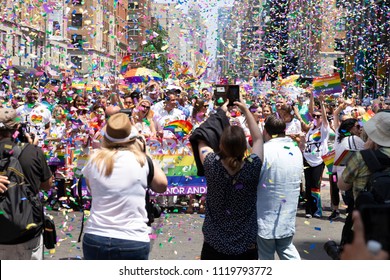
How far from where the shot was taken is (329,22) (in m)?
54.3

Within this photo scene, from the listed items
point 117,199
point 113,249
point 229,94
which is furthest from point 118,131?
point 229,94

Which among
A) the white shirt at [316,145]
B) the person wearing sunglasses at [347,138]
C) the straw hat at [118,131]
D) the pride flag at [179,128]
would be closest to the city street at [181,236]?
the person wearing sunglasses at [347,138]

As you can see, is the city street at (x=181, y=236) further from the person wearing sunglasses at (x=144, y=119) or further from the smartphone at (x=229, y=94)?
the smartphone at (x=229, y=94)

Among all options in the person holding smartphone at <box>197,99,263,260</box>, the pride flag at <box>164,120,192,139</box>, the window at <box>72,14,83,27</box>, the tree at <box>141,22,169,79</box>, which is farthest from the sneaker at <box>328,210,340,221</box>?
the window at <box>72,14,83,27</box>

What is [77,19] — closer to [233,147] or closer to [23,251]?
[23,251]

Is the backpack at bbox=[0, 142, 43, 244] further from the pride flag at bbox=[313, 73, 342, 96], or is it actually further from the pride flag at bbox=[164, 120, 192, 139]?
the pride flag at bbox=[313, 73, 342, 96]

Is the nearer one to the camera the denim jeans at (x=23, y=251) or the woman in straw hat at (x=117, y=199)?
the woman in straw hat at (x=117, y=199)

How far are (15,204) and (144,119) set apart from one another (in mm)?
Result: 6049

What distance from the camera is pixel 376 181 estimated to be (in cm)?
353

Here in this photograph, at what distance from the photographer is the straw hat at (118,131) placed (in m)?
3.94

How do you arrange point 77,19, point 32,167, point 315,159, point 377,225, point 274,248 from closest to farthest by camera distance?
point 377,225, point 32,167, point 274,248, point 315,159, point 77,19

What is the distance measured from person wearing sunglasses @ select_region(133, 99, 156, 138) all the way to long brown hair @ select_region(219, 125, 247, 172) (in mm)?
5756

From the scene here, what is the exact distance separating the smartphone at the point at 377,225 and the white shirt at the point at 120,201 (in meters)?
2.67

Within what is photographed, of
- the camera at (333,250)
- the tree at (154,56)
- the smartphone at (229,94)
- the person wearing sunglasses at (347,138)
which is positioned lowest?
the camera at (333,250)
